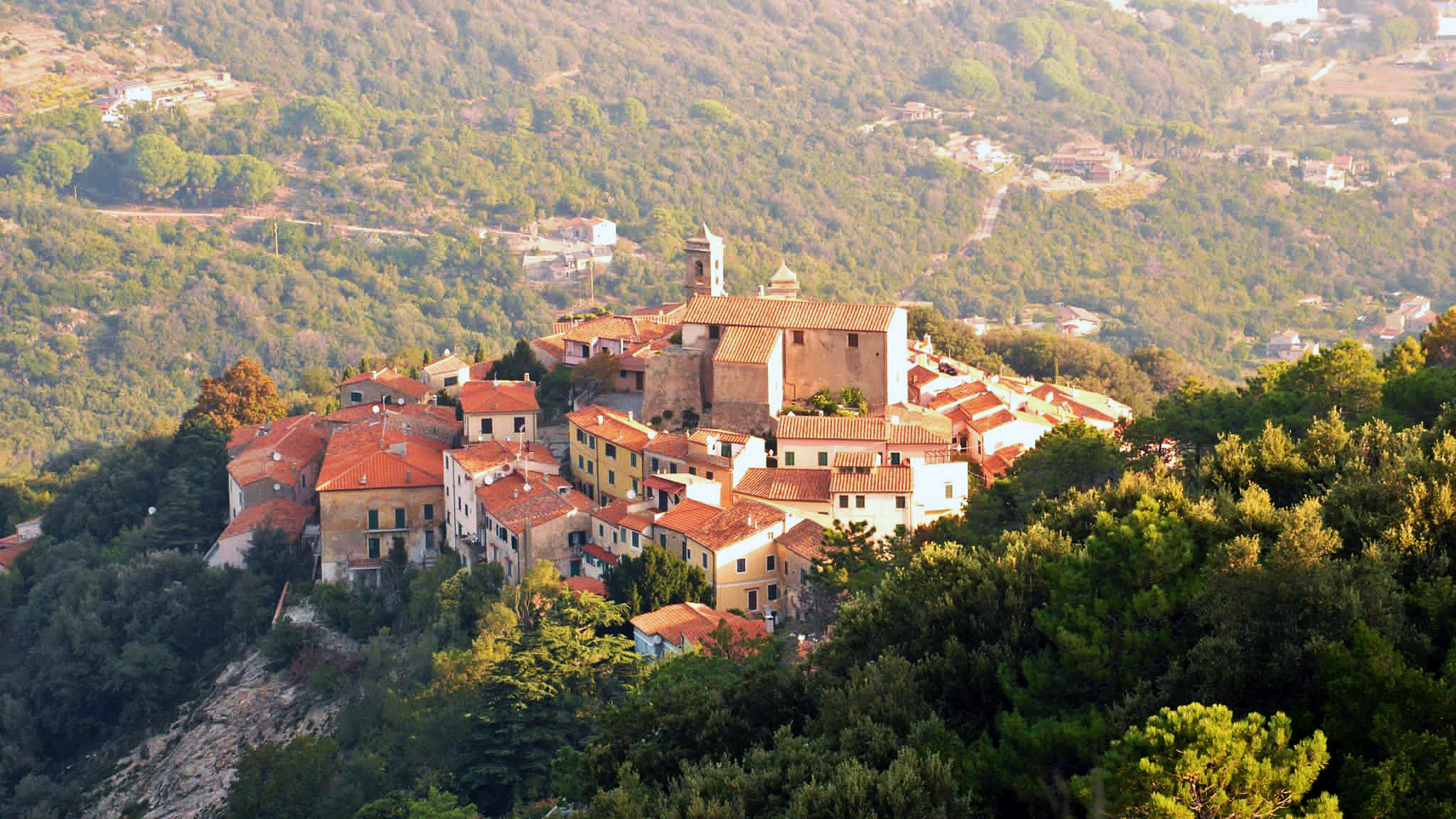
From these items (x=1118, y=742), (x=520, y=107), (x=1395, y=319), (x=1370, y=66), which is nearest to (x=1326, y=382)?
(x=1118, y=742)

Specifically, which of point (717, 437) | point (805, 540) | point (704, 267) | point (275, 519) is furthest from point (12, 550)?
point (805, 540)

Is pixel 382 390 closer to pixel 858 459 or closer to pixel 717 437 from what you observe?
pixel 717 437

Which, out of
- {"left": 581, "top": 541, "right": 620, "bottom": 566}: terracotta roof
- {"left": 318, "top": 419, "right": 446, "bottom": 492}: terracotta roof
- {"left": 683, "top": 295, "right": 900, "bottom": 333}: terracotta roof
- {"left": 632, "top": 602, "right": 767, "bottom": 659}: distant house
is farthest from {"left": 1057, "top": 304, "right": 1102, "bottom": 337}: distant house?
{"left": 632, "top": 602, "right": 767, "bottom": 659}: distant house

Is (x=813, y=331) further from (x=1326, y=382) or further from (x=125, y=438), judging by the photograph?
(x=125, y=438)

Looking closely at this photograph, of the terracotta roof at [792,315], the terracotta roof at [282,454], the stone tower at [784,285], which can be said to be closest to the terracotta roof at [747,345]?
the terracotta roof at [792,315]

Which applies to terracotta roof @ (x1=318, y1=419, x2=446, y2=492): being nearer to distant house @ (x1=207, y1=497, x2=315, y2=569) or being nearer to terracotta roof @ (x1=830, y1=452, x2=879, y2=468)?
distant house @ (x1=207, y1=497, x2=315, y2=569)

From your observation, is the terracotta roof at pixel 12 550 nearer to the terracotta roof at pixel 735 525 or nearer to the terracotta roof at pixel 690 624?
the terracotta roof at pixel 735 525
